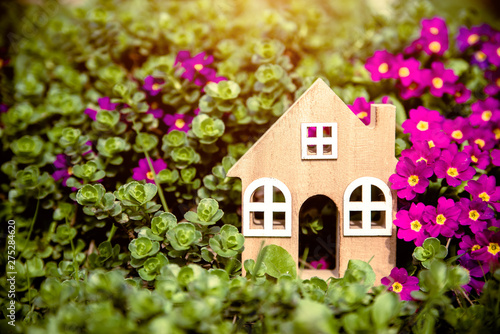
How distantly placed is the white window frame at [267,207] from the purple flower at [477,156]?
2.45 ft

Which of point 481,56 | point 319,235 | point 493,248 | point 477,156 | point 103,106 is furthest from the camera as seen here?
point 481,56

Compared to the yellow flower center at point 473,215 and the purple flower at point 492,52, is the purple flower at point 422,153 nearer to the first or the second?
the yellow flower center at point 473,215

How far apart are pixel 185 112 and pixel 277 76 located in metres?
0.48

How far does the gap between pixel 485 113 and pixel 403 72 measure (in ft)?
1.37

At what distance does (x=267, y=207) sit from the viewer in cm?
156

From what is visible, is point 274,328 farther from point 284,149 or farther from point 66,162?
Result: point 66,162

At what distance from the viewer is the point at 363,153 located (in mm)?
1541

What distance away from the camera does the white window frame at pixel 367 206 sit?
155cm

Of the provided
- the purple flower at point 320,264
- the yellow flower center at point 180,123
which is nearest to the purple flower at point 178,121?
the yellow flower center at point 180,123

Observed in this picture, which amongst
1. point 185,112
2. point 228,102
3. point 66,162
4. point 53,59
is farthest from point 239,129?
point 53,59

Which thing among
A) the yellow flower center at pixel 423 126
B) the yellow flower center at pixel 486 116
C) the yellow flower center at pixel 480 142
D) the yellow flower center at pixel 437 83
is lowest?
the yellow flower center at pixel 480 142

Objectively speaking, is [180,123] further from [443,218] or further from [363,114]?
[443,218]

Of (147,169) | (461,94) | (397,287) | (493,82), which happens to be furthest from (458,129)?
(147,169)

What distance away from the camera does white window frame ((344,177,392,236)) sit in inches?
61.0
